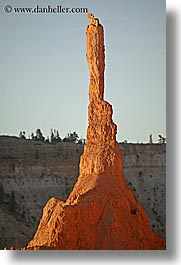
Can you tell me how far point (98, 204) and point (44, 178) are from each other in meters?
0.41

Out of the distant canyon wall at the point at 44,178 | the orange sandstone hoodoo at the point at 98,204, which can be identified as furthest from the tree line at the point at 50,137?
the orange sandstone hoodoo at the point at 98,204

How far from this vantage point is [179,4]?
196 inches

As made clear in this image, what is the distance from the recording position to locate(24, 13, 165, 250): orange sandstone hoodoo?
4957 millimetres

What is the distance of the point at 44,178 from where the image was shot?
4.98m

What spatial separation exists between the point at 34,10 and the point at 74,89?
2.03ft

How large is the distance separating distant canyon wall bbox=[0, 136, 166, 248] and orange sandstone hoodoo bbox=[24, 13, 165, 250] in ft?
0.18

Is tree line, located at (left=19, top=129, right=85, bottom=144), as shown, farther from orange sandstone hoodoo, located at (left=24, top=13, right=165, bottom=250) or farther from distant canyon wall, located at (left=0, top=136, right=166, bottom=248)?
orange sandstone hoodoo, located at (left=24, top=13, right=165, bottom=250)

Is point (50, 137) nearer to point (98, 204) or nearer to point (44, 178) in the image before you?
point (44, 178)

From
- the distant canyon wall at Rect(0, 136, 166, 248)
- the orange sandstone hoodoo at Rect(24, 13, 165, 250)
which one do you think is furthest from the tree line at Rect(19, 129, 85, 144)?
the orange sandstone hoodoo at Rect(24, 13, 165, 250)

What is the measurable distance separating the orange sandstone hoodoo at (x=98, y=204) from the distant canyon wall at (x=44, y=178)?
6 cm

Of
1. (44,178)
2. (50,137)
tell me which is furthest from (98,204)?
(50,137)

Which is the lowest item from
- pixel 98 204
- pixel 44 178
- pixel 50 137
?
pixel 98 204

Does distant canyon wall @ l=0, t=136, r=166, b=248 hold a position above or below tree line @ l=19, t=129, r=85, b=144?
below

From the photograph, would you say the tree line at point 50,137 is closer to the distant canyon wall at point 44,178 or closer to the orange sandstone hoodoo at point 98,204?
the distant canyon wall at point 44,178
